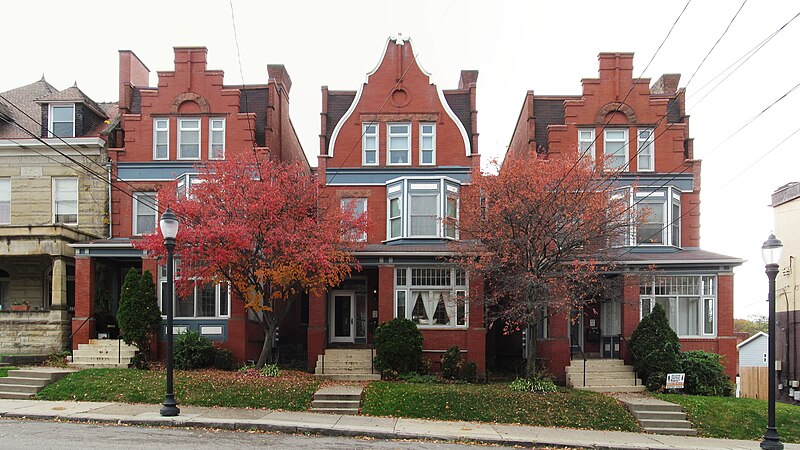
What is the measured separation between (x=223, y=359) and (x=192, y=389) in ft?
14.6

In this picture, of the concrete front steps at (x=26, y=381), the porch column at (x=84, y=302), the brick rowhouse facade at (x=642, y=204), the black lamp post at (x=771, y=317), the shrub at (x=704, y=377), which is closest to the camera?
the black lamp post at (x=771, y=317)

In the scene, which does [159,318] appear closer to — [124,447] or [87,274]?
[87,274]

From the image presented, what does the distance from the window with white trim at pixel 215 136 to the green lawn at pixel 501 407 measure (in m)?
11.7

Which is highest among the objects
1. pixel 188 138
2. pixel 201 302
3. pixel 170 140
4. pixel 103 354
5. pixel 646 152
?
pixel 188 138

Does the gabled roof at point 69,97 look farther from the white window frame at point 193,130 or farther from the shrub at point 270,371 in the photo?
the shrub at point 270,371

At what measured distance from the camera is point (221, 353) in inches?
937

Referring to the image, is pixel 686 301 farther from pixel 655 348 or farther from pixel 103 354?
pixel 103 354

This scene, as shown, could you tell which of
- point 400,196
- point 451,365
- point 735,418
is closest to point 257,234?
point 400,196

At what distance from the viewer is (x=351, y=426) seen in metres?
16.3

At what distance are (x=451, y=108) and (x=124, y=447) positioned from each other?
18.4 meters

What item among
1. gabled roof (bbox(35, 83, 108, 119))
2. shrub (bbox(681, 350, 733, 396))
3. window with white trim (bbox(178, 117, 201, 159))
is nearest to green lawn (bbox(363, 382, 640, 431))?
shrub (bbox(681, 350, 733, 396))

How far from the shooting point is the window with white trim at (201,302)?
25.4m

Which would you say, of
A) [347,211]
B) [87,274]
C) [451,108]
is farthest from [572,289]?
[87,274]

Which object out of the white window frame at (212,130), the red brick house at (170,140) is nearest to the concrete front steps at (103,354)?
the red brick house at (170,140)
